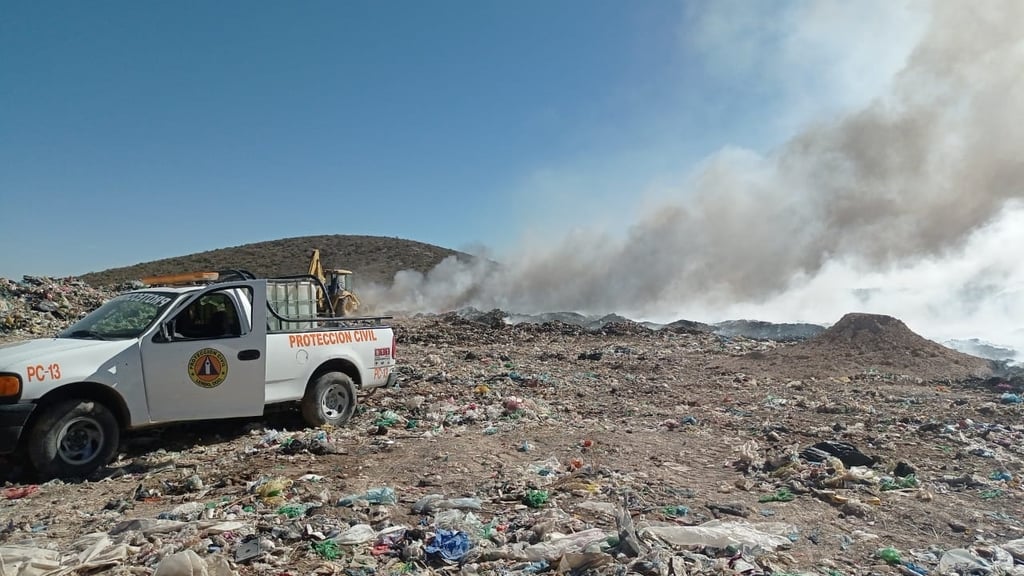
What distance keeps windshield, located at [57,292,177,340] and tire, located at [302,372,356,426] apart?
5.81 feet

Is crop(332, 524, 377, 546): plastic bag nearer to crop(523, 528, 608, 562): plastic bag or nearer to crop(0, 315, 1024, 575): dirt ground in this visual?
crop(0, 315, 1024, 575): dirt ground

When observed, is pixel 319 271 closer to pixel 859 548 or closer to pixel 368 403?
pixel 368 403

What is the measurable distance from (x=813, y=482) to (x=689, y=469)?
43.2 inches

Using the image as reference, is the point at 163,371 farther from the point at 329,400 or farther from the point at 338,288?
the point at 338,288

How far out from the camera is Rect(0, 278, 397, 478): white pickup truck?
16.3 ft

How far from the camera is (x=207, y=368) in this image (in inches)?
233

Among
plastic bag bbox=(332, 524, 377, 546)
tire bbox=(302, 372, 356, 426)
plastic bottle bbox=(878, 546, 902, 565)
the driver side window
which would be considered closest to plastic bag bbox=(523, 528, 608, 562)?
plastic bag bbox=(332, 524, 377, 546)

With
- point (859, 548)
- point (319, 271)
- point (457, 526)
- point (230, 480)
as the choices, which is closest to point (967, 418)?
point (859, 548)

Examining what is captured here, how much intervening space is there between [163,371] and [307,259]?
55.7m

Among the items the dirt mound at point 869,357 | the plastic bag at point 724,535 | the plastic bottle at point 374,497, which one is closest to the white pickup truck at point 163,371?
A: the plastic bottle at point 374,497

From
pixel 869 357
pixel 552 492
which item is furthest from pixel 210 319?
pixel 869 357

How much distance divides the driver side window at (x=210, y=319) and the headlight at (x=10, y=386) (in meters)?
1.29

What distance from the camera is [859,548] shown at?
13.4 ft

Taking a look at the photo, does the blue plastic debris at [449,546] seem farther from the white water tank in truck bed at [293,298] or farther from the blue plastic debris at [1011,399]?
the blue plastic debris at [1011,399]
